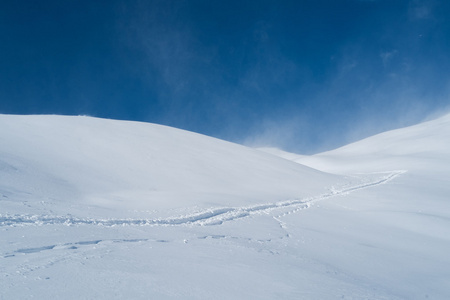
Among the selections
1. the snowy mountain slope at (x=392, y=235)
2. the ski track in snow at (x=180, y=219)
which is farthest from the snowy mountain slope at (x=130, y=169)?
the snowy mountain slope at (x=392, y=235)

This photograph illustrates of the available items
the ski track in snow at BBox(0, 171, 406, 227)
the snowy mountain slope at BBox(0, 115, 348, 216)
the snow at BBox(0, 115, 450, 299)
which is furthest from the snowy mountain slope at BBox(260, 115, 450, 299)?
the snowy mountain slope at BBox(0, 115, 348, 216)

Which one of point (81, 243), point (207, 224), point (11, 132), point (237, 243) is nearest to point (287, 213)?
point (207, 224)

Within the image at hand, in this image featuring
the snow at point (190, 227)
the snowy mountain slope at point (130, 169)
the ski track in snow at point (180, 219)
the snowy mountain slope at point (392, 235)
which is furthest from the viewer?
the snowy mountain slope at point (130, 169)

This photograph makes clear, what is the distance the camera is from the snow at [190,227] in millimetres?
4469

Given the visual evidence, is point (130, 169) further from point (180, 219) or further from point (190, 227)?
point (190, 227)

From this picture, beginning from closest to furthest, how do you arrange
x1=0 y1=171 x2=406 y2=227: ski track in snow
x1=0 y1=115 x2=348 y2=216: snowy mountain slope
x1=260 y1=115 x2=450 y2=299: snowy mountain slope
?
x1=260 y1=115 x2=450 y2=299: snowy mountain slope → x1=0 y1=171 x2=406 y2=227: ski track in snow → x1=0 y1=115 x2=348 y2=216: snowy mountain slope

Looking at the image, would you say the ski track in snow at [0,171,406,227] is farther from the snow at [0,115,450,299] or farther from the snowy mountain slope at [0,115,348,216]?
the snowy mountain slope at [0,115,348,216]

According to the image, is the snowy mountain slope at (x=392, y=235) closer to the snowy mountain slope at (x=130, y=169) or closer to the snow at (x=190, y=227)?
the snow at (x=190, y=227)

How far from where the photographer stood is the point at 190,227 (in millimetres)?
7766

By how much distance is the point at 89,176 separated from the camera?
41.4 feet

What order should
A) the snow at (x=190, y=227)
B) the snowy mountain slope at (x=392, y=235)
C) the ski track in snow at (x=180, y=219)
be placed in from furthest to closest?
1. the ski track in snow at (x=180, y=219)
2. the snowy mountain slope at (x=392, y=235)
3. the snow at (x=190, y=227)

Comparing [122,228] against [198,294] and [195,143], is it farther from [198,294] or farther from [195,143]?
[195,143]

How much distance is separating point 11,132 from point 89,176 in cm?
619

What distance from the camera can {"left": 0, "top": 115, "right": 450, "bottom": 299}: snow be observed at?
4469 mm
